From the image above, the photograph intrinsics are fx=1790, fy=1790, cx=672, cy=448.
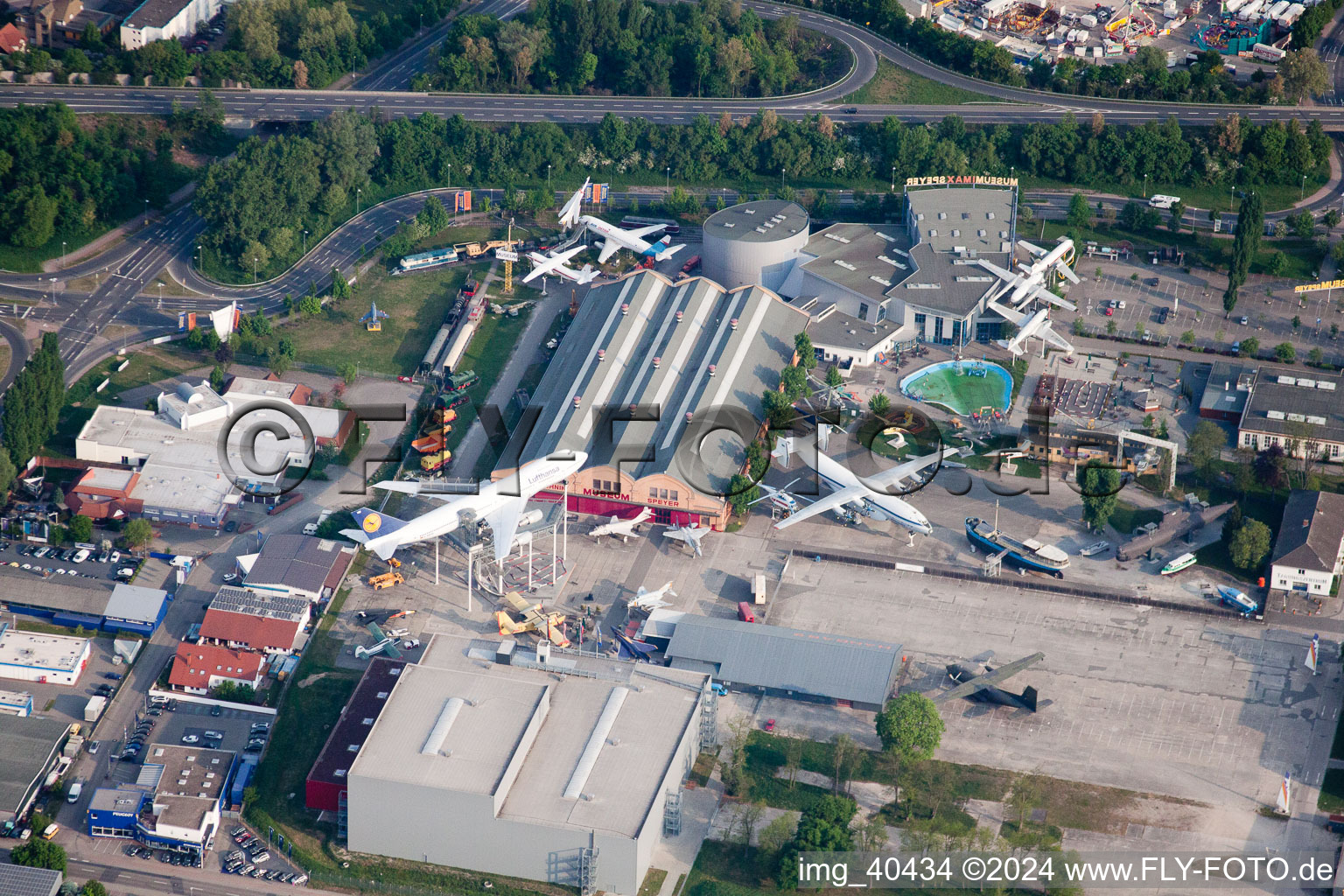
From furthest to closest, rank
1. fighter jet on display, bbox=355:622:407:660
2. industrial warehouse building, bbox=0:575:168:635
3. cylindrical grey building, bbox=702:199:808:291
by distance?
cylindrical grey building, bbox=702:199:808:291 < industrial warehouse building, bbox=0:575:168:635 < fighter jet on display, bbox=355:622:407:660

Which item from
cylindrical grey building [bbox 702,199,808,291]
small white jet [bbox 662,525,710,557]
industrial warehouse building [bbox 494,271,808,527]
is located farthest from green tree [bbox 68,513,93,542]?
cylindrical grey building [bbox 702,199,808,291]

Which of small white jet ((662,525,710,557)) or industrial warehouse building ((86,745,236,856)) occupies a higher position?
industrial warehouse building ((86,745,236,856))

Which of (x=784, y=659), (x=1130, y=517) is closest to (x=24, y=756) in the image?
(x=784, y=659)

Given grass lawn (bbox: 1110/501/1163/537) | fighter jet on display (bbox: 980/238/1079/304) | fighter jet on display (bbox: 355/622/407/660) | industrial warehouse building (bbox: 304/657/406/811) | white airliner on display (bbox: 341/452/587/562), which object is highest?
white airliner on display (bbox: 341/452/587/562)

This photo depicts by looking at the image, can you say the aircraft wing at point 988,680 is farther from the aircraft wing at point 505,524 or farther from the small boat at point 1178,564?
the aircraft wing at point 505,524

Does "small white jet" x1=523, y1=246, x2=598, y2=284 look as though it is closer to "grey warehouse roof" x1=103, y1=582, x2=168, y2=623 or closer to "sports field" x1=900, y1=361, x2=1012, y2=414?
"sports field" x1=900, y1=361, x2=1012, y2=414

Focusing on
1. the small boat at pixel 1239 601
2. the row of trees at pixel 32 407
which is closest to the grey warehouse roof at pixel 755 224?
the small boat at pixel 1239 601

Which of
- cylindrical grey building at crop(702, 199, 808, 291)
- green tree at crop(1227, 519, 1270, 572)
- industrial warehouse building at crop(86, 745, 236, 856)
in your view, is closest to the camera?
industrial warehouse building at crop(86, 745, 236, 856)

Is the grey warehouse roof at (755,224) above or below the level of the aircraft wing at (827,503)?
above
